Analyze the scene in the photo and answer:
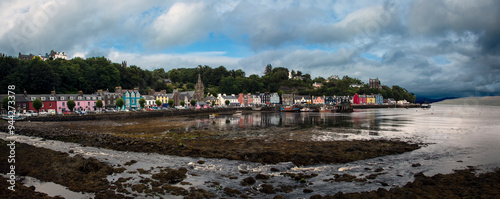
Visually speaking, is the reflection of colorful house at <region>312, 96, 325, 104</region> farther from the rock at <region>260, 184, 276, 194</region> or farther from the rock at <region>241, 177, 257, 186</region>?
the rock at <region>260, 184, 276, 194</region>

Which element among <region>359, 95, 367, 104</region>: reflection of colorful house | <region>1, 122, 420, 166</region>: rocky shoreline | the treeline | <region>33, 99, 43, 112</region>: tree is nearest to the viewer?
<region>1, 122, 420, 166</region>: rocky shoreline

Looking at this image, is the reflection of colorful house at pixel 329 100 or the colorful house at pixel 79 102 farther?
the reflection of colorful house at pixel 329 100

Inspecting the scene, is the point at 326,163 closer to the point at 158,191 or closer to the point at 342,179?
the point at 342,179

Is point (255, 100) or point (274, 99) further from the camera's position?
point (274, 99)

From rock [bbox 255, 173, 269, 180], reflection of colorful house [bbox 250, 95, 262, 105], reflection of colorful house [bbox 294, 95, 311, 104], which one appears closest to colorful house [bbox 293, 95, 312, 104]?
reflection of colorful house [bbox 294, 95, 311, 104]

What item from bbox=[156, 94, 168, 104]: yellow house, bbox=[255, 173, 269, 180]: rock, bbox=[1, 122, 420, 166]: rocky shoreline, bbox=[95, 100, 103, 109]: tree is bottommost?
bbox=[255, 173, 269, 180]: rock

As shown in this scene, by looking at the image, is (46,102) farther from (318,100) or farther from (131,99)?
(318,100)

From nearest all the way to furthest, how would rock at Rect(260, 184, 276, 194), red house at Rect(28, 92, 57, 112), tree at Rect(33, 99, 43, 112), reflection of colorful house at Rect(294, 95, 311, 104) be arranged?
rock at Rect(260, 184, 276, 194), tree at Rect(33, 99, 43, 112), red house at Rect(28, 92, 57, 112), reflection of colorful house at Rect(294, 95, 311, 104)

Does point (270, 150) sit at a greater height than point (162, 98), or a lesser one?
lesser

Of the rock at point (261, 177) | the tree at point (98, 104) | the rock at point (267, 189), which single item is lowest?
the rock at point (267, 189)

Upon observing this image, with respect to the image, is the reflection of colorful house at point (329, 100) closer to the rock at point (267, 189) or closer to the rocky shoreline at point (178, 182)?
the rocky shoreline at point (178, 182)

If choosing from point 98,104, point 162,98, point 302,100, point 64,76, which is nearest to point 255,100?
point 302,100

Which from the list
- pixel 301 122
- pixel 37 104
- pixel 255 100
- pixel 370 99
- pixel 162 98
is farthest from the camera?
pixel 370 99

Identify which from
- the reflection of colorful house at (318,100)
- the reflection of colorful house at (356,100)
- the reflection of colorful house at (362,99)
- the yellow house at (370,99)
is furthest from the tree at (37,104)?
the yellow house at (370,99)
